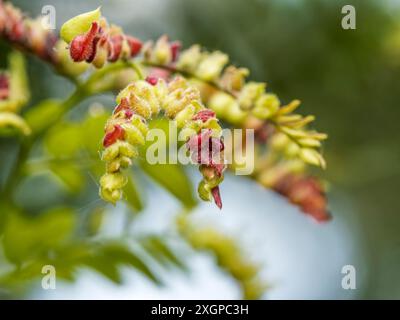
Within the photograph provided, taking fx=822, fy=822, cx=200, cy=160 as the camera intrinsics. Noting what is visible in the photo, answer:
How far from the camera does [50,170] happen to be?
1751mm

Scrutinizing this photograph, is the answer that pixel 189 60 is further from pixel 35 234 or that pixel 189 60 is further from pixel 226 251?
pixel 226 251

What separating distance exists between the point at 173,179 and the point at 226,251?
0.41 m

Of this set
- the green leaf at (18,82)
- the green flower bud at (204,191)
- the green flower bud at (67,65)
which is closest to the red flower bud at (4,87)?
the green leaf at (18,82)

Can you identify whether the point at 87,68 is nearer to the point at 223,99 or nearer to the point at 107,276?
the point at 223,99

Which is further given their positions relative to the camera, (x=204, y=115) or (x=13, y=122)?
(x=13, y=122)

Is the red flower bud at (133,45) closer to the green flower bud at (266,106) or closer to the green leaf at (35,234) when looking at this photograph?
the green flower bud at (266,106)

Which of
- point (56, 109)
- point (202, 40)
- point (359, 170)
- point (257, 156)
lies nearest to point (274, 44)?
point (202, 40)

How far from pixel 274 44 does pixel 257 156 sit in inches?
65.1

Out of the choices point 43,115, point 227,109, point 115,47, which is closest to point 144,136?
point 115,47

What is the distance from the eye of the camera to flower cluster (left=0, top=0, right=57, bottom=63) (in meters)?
1.52

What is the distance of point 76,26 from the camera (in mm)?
1216

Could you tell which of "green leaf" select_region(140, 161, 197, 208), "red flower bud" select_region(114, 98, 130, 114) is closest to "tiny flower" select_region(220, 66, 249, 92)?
"green leaf" select_region(140, 161, 197, 208)

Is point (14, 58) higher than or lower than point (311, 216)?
higher

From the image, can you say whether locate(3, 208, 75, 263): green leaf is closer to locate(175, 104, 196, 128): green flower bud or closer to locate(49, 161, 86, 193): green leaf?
locate(49, 161, 86, 193): green leaf
